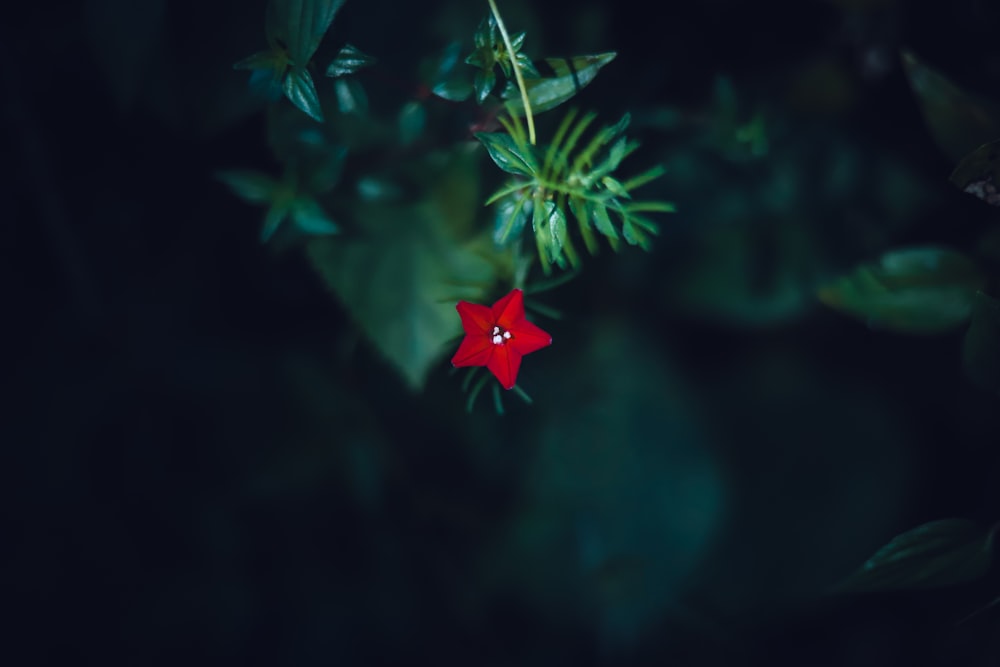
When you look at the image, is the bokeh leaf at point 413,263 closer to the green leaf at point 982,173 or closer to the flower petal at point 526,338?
the flower petal at point 526,338

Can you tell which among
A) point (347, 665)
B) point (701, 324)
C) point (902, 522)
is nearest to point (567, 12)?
point (701, 324)

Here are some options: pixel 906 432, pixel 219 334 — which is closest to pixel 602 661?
pixel 906 432

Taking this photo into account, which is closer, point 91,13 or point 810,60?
point 91,13

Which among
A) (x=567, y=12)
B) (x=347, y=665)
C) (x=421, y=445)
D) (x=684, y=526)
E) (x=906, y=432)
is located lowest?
(x=347, y=665)

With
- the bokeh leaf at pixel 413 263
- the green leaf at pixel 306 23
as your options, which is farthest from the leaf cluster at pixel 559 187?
the bokeh leaf at pixel 413 263

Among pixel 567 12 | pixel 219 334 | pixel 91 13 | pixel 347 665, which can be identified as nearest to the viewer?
pixel 91 13

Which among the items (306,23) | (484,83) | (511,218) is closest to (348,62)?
(306,23)

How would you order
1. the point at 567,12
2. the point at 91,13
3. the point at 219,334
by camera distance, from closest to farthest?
the point at 91,13 → the point at 567,12 → the point at 219,334

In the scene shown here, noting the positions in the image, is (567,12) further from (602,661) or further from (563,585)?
(602,661)

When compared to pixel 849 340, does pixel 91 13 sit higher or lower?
higher
